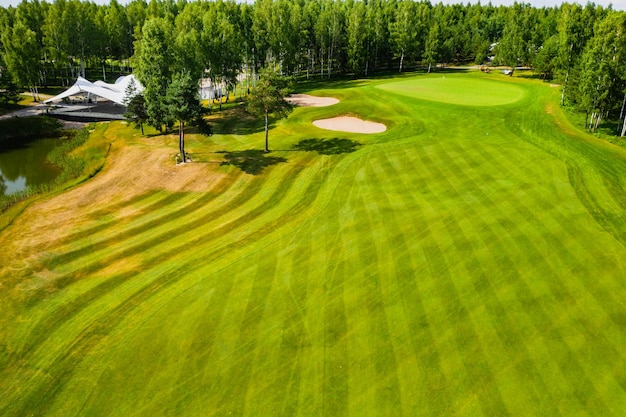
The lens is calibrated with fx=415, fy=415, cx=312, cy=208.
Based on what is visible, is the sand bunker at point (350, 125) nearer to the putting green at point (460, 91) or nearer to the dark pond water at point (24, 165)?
the putting green at point (460, 91)

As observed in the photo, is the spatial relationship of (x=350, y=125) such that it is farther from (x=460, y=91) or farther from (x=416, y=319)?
(x=416, y=319)

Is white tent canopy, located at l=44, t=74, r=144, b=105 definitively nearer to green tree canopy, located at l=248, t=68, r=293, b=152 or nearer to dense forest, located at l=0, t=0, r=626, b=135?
dense forest, located at l=0, t=0, r=626, b=135

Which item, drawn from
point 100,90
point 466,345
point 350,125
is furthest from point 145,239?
point 100,90

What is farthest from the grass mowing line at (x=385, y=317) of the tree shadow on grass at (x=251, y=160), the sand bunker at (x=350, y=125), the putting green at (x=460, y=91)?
the putting green at (x=460, y=91)

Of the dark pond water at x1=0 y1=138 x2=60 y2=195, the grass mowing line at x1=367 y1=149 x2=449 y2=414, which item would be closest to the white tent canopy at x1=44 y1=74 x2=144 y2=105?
the dark pond water at x1=0 y1=138 x2=60 y2=195

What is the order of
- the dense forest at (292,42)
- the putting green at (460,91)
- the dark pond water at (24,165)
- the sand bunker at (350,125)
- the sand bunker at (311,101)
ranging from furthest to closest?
the putting green at (460,91) < the sand bunker at (311,101) < the sand bunker at (350,125) < the dense forest at (292,42) < the dark pond water at (24,165)
